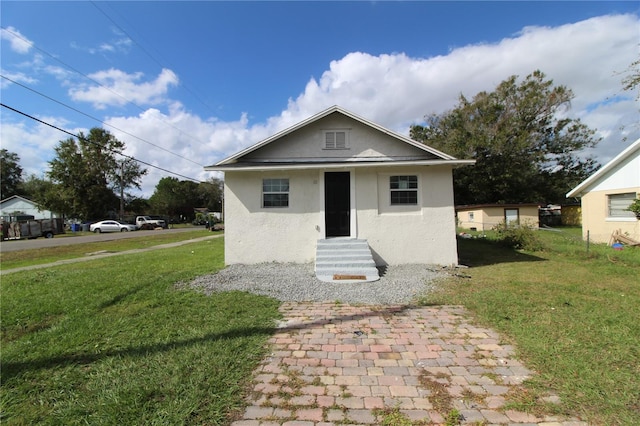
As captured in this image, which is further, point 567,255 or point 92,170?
point 92,170

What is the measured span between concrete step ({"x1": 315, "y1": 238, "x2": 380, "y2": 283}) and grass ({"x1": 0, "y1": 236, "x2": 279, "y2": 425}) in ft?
7.85

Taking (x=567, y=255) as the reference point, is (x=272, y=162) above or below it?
above

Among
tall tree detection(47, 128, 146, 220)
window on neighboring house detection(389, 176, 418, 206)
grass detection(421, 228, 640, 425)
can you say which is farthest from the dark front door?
tall tree detection(47, 128, 146, 220)

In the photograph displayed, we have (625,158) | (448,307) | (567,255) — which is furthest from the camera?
(625,158)

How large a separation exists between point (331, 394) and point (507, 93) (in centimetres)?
3532

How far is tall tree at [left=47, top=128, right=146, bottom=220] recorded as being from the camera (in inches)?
1617

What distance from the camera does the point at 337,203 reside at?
9711mm

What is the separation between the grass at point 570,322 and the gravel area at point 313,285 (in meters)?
0.60

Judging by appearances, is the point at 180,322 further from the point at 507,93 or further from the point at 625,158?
the point at 507,93

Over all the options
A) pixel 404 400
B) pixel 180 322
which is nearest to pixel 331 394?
pixel 404 400

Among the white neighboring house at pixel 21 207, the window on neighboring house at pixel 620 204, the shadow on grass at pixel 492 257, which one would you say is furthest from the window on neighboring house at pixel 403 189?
the white neighboring house at pixel 21 207

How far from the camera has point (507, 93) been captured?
29.5 metres

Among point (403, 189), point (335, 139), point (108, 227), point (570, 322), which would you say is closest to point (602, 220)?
point (403, 189)

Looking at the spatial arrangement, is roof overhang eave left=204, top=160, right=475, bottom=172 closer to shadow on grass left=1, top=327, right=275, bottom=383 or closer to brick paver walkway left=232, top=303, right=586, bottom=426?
brick paver walkway left=232, top=303, right=586, bottom=426
